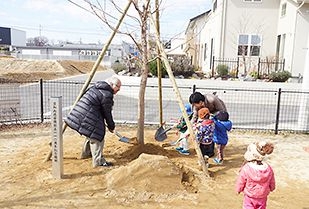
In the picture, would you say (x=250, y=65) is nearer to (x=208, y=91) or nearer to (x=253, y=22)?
(x=253, y=22)

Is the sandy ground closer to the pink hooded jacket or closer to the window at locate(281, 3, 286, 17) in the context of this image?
the pink hooded jacket

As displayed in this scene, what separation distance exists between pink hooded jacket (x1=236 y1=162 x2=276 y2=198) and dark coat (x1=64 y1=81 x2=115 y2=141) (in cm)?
Answer: 235

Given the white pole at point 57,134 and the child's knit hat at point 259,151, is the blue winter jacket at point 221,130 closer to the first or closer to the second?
the child's knit hat at point 259,151

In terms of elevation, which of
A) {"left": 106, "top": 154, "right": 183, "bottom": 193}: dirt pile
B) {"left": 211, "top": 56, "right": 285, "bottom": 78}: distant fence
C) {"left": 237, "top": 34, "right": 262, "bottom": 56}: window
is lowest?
{"left": 106, "top": 154, "right": 183, "bottom": 193}: dirt pile

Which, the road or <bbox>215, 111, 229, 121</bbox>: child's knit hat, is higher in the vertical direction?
<bbox>215, 111, 229, 121</bbox>: child's knit hat

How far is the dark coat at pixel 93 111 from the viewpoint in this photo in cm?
459

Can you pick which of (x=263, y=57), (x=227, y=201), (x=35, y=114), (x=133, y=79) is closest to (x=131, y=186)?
(x=227, y=201)

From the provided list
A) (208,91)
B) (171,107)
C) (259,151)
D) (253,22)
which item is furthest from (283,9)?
(259,151)

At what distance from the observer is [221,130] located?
5.30 metres

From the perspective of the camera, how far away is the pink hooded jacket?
2959 mm

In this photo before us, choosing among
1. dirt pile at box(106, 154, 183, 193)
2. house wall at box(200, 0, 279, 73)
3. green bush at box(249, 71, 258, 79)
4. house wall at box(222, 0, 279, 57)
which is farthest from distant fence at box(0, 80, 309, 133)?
house wall at box(222, 0, 279, 57)

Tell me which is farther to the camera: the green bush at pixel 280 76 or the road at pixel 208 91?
the green bush at pixel 280 76

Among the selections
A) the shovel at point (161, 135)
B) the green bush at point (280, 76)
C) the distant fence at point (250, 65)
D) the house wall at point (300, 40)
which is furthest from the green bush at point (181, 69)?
the shovel at point (161, 135)

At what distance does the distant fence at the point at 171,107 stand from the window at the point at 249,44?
5509 mm
